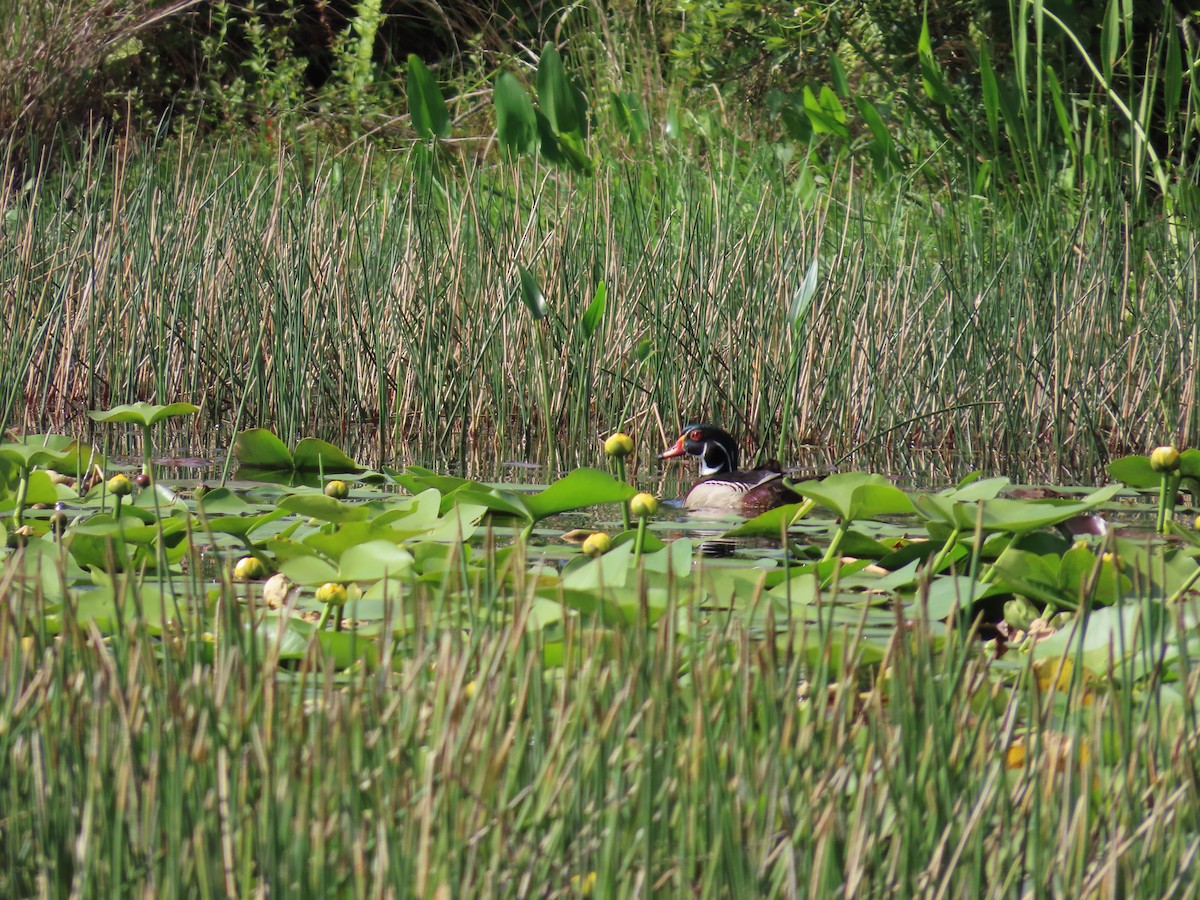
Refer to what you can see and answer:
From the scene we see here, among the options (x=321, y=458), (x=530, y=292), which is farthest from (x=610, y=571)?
(x=530, y=292)

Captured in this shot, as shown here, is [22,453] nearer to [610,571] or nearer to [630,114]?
[610,571]

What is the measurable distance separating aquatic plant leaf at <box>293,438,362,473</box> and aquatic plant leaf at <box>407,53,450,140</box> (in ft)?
6.14

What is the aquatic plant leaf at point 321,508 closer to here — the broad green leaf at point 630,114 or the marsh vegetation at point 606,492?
the marsh vegetation at point 606,492

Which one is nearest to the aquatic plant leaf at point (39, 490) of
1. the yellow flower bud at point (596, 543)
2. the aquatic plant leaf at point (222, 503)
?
the aquatic plant leaf at point (222, 503)

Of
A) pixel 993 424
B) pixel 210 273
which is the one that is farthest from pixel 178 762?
pixel 210 273

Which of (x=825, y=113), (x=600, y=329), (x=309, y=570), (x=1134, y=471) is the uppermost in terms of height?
(x=825, y=113)

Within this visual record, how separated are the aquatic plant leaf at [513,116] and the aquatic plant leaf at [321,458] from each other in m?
1.72

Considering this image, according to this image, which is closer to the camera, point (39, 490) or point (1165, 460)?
point (1165, 460)

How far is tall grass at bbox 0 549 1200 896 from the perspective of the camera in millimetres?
1124

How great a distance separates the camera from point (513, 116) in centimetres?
497

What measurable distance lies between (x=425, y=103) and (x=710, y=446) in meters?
1.90

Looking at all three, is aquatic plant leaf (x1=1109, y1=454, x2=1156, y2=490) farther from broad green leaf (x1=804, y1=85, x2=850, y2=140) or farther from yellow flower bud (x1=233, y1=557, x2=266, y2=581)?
broad green leaf (x1=804, y1=85, x2=850, y2=140)

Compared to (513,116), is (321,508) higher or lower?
lower

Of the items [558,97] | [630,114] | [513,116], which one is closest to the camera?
[513,116]
